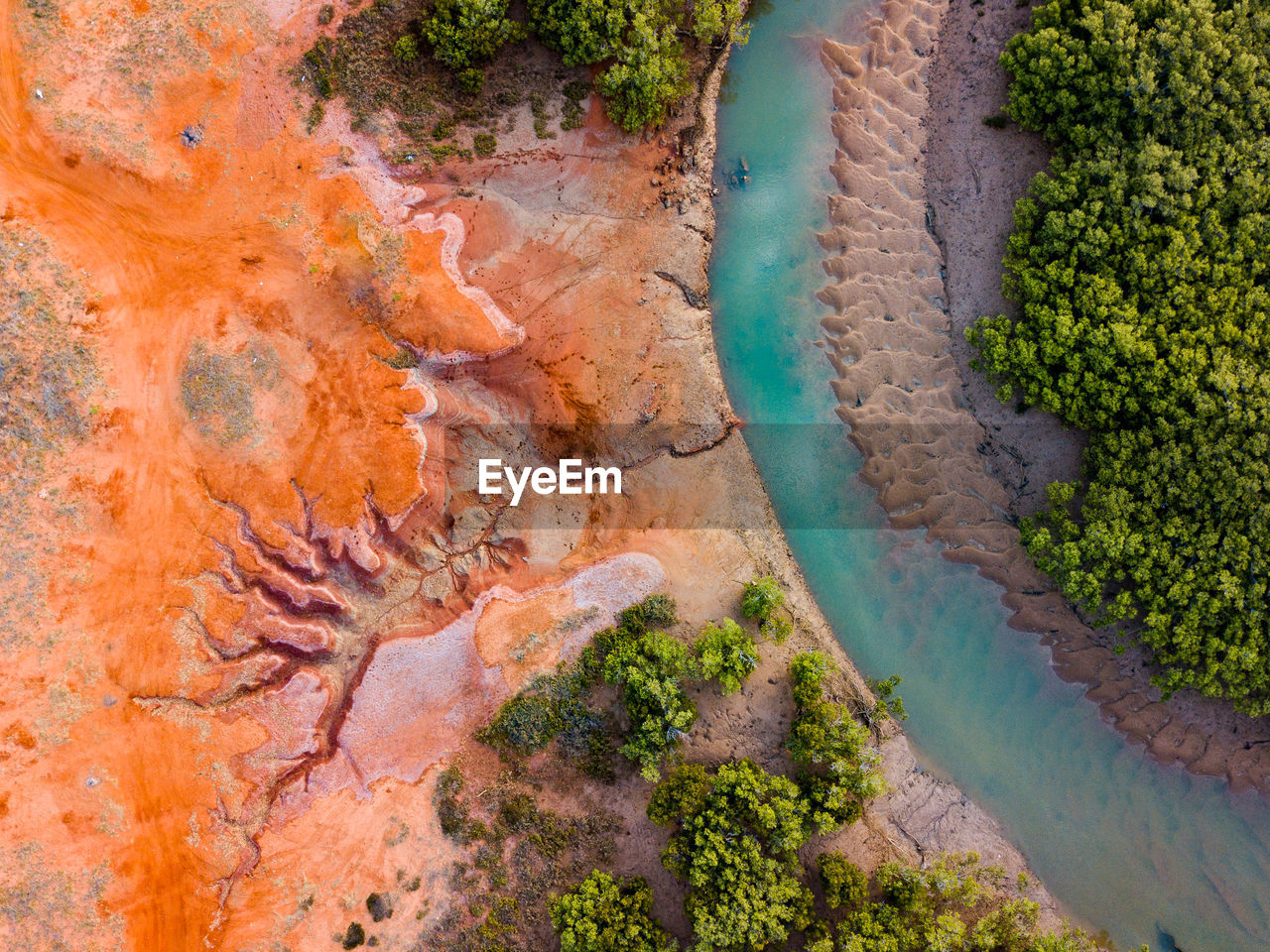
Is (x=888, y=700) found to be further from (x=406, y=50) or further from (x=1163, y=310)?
(x=406, y=50)

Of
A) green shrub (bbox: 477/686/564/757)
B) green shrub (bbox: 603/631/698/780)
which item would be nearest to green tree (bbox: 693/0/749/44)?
green shrub (bbox: 603/631/698/780)

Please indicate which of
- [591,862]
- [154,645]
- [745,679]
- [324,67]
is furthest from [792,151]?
[154,645]

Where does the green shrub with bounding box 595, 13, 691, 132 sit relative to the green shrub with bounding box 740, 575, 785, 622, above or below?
above

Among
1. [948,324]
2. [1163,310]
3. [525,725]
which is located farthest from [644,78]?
[525,725]

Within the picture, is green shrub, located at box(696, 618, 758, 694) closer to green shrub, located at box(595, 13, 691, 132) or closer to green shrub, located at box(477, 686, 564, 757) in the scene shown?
green shrub, located at box(477, 686, 564, 757)

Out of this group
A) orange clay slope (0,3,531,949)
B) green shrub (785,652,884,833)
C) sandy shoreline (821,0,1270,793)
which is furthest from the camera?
sandy shoreline (821,0,1270,793)

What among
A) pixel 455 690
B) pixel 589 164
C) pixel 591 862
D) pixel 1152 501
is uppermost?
pixel 589 164

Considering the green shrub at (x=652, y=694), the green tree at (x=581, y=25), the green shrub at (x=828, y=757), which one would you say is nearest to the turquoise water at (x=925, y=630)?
the green shrub at (x=828, y=757)

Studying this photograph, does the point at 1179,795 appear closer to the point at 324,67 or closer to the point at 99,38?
the point at 324,67
